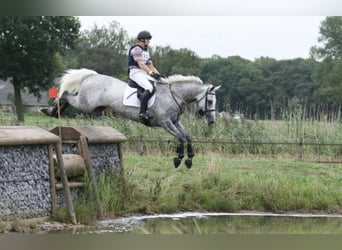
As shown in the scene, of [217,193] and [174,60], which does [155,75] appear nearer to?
[217,193]

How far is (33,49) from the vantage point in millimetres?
17922

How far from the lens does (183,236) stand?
124 inches

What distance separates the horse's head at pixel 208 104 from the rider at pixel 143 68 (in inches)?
20.9

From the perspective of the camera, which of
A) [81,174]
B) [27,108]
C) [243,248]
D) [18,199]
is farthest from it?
[27,108]

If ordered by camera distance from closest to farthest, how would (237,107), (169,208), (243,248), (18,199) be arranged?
(243,248), (18,199), (169,208), (237,107)

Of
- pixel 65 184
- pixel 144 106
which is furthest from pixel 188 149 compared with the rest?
pixel 65 184

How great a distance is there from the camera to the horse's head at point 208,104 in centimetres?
669

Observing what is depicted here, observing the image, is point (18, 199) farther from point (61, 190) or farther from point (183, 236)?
point (183, 236)

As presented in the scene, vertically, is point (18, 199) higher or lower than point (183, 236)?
lower

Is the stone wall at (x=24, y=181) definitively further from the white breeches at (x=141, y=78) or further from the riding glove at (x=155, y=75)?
the riding glove at (x=155, y=75)

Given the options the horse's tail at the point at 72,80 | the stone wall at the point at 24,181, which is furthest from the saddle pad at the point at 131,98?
the stone wall at the point at 24,181

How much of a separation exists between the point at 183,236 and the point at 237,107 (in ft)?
33.0

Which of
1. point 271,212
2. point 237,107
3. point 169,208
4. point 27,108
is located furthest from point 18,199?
point 27,108

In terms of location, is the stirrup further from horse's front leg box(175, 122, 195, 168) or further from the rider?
horse's front leg box(175, 122, 195, 168)
